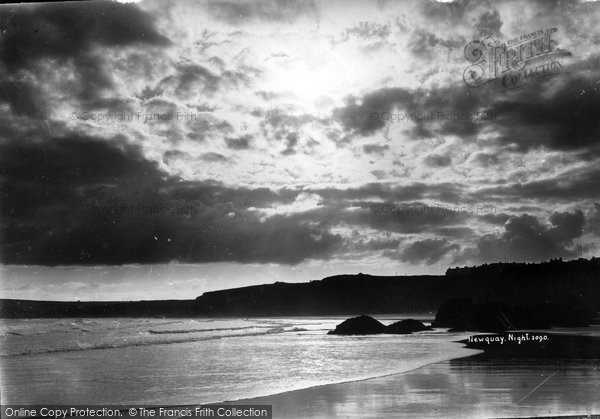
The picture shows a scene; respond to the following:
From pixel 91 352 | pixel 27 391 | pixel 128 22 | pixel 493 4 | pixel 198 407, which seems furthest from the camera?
pixel 91 352

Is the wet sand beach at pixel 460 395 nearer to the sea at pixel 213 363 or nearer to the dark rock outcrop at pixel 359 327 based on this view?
the sea at pixel 213 363

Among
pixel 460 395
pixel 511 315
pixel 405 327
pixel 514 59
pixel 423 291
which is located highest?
pixel 514 59

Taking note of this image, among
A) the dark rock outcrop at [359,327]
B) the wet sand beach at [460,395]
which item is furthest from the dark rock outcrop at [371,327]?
the wet sand beach at [460,395]

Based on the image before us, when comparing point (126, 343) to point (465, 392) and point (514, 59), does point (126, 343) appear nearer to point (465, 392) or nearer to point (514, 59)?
point (465, 392)

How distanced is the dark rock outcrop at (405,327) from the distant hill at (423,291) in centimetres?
101

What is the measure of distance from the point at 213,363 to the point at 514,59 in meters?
7.04

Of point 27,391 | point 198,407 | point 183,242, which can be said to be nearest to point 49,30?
point 183,242

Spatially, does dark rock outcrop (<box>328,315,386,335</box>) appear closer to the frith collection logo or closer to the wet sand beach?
the wet sand beach

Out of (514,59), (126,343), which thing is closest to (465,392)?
(514,59)

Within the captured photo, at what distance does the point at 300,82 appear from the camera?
8898 millimetres

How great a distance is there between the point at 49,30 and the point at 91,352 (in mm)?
7348

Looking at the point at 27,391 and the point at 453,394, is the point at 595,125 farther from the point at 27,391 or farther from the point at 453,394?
the point at 27,391

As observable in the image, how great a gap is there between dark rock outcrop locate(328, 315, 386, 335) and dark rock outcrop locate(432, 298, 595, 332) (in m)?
1.45

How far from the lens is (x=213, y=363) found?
10.5 metres
